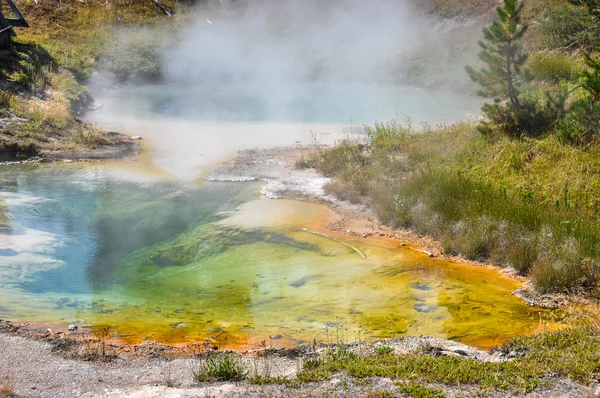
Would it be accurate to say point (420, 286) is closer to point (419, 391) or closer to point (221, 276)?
point (221, 276)

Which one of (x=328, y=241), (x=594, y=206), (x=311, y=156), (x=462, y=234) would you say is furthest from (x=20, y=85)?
(x=594, y=206)

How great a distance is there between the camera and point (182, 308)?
6.53m

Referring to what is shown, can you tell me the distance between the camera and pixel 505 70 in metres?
10.9

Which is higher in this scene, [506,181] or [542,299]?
[506,181]

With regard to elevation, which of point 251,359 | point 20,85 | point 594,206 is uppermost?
point 20,85

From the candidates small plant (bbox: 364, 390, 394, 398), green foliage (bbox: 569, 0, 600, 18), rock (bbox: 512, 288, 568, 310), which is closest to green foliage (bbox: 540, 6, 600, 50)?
green foliage (bbox: 569, 0, 600, 18)

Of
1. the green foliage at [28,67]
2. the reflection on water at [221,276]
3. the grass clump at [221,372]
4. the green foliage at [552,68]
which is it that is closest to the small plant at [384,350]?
the reflection on water at [221,276]

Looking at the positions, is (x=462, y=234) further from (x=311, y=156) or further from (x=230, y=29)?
(x=230, y=29)

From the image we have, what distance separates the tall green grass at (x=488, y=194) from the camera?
714 centimetres

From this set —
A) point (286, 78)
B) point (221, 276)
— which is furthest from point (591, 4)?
point (286, 78)

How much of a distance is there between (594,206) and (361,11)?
18.2m

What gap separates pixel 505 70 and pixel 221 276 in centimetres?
638

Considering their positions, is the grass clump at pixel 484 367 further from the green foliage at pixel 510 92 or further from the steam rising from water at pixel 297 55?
the steam rising from water at pixel 297 55

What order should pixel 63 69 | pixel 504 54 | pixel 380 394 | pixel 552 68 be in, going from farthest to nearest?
1. pixel 63 69
2. pixel 552 68
3. pixel 504 54
4. pixel 380 394
